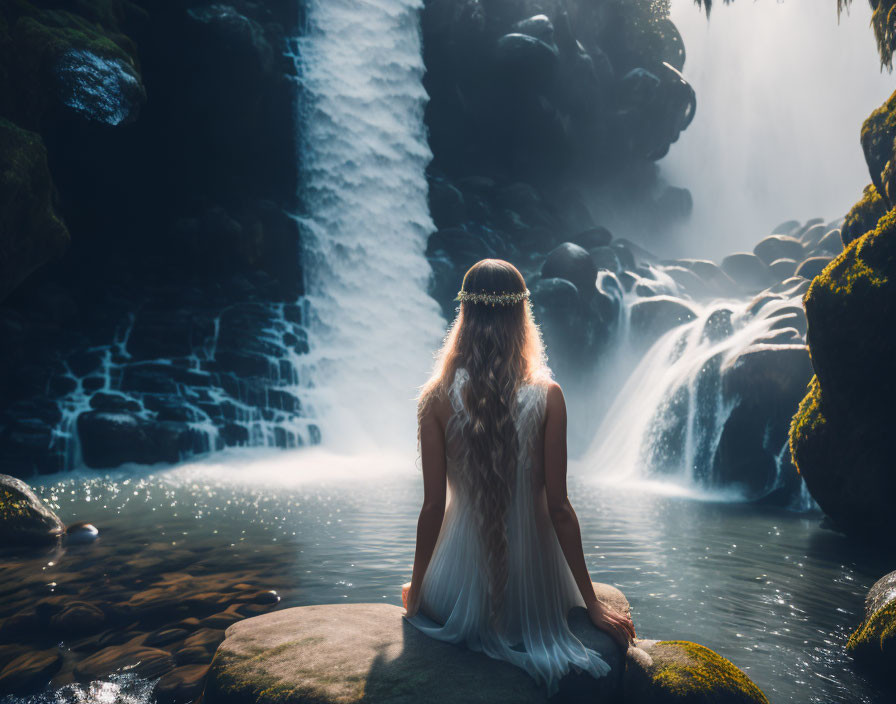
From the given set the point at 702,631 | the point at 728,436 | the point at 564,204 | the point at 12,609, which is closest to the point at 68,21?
the point at 12,609

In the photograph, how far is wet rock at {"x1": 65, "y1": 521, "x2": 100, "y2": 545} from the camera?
8.17 meters

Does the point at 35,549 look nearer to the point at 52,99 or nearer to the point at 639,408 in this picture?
the point at 52,99

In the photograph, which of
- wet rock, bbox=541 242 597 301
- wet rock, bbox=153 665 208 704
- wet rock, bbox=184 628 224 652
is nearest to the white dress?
wet rock, bbox=153 665 208 704

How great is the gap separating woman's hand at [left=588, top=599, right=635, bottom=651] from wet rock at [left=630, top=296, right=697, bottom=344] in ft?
74.3

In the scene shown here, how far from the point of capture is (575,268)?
2470 cm

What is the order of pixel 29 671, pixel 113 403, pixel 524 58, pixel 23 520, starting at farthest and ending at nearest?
pixel 524 58 → pixel 113 403 → pixel 23 520 → pixel 29 671

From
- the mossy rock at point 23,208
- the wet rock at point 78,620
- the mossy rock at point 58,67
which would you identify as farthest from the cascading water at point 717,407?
the mossy rock at point 58,67

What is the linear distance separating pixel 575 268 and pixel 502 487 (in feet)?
74.6

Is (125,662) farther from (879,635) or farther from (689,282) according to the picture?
(689,282)

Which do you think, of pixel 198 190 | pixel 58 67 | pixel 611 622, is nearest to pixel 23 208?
pixel 58 67

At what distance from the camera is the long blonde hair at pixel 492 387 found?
2.93 meters

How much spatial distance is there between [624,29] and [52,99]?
35.9 m

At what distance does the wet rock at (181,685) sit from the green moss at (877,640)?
5362 millimetres

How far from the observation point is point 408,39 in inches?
1167
